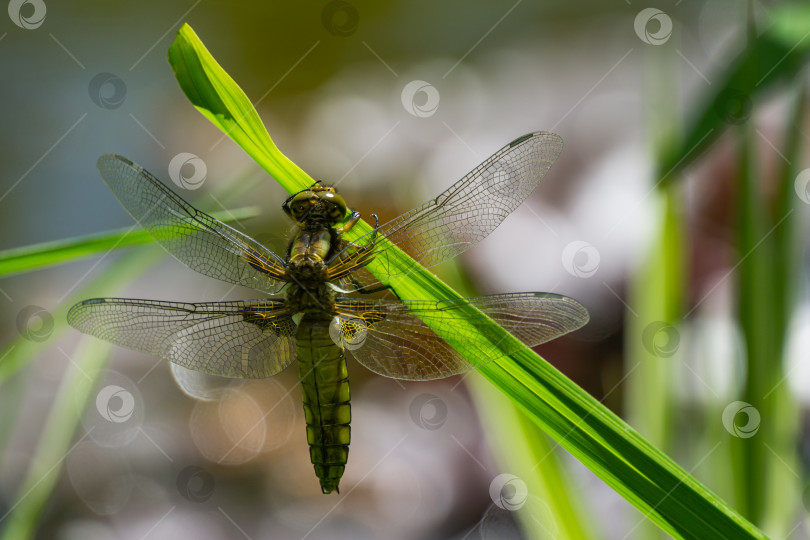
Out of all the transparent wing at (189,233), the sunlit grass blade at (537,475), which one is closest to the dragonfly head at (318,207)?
the transparent wing at (189,233)

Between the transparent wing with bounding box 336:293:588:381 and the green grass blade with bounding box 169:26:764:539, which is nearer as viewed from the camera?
the green grass blade with bounding box 169:26:764:539

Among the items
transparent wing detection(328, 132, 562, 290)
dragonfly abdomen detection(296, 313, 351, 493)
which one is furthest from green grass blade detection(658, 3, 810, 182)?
dragonfly abdomen detection(296, 313, 351, 493)

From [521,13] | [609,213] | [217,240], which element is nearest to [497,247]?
[609,213]

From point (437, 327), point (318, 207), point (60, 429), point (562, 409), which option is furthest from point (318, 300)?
point (60, 429)

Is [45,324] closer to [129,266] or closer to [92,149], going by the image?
[129,266]

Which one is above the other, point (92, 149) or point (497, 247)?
point (92, 149)

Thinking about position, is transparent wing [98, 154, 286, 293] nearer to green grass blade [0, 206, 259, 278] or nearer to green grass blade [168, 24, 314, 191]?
green grass blade [0, 206, 259, 278]
